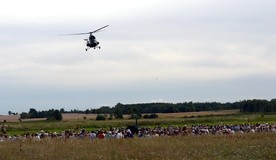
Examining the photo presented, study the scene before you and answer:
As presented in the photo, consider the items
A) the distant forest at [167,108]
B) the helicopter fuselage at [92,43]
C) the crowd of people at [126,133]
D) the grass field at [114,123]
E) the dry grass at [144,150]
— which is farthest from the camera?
the distant forest at [167,108]

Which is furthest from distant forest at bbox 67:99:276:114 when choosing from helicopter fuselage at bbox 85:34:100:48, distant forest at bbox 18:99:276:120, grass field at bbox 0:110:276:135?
helicopter fuselage at bbox 85:34:100:48

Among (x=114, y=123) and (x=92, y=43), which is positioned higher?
(x=92, y=43)

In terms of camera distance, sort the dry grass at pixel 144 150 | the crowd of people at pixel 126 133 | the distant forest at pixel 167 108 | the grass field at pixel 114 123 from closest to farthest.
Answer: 1. the dry grass at pixel 144 150
2. the crowd of people at pixel 126 133
3. the grass field at pixel 114 123
4. the distant forest at pixel 167 108

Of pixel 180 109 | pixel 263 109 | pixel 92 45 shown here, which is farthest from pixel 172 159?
pixel 180 109

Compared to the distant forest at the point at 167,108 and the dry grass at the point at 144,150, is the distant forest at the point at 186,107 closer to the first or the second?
the distant forest at the point at 167,108

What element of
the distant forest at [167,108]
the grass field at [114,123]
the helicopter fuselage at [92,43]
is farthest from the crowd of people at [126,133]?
the distant forest at [167,108]

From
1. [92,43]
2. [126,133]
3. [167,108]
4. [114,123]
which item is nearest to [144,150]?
[126,133]

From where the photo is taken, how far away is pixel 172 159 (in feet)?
62.2

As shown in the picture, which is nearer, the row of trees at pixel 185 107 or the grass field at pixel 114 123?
the grass field at pixel 114 123

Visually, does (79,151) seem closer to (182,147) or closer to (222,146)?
(182,147)

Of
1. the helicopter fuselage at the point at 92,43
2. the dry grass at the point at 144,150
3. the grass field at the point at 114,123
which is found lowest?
the dry grass at the point at 144,150

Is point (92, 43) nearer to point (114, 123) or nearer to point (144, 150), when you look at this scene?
point (144, 150)

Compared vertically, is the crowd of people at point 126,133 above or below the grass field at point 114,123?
below

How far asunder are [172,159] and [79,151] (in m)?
5.17
